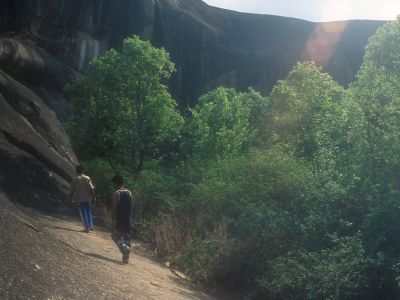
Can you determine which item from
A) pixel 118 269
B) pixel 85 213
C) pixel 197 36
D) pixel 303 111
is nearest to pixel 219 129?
pixel 303 111

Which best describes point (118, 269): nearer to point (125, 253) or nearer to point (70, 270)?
point (125, 253)

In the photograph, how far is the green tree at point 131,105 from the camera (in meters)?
20.4

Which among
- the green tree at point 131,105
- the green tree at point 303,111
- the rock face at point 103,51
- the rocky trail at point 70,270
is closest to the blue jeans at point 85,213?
the rocky trail at point 70,270

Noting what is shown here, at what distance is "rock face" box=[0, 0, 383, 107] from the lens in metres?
35.8

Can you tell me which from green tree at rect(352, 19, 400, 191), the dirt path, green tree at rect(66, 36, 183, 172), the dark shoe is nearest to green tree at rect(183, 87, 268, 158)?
green tree at rect(66, 36, 183, 172)

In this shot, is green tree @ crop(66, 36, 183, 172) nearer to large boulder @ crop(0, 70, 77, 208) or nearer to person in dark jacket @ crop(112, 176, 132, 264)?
large boulder @ crop(0, 70, 77, 208)

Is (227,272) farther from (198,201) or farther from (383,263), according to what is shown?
(198,201)

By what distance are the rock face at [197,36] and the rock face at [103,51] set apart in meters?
0.08

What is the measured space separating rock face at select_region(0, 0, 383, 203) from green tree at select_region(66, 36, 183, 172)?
231 cm

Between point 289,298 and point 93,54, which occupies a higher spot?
point 93,54

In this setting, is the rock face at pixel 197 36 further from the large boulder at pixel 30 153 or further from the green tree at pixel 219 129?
the large boulder at pixel 30 153

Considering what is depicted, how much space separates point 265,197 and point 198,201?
7.60 feet

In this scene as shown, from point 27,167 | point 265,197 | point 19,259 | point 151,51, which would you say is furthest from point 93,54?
point 19,259

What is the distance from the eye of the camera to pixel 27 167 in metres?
13.8
